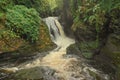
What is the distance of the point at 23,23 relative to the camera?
36.4 feet

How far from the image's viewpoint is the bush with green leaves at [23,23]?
10773 millimetres

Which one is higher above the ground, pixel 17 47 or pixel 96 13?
pixel 96 13

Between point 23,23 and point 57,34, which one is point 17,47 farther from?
point 57,34

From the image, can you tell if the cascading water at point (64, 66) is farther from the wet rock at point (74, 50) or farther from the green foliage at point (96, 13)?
the green foliage at point (96, 13)

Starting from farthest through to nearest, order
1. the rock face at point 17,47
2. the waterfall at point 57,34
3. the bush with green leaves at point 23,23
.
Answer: the waterfall at point 57,34 → the bush with green leaves at point 23,23 → the rock face at point 17,47

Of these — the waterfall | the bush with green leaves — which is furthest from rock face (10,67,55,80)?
the waterfall

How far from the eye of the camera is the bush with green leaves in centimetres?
1077

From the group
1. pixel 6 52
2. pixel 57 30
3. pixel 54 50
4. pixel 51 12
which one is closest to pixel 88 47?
pixel 54 50

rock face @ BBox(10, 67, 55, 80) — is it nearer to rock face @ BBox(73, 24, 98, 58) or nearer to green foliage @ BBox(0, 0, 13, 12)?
rock face @ BBox(73, 24, 98, 58)

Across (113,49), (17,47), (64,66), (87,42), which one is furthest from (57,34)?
(113,49)

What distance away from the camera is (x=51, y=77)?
23.8ft

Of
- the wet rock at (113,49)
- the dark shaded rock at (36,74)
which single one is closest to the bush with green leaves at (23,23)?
the dark shaded rock at (36,74)

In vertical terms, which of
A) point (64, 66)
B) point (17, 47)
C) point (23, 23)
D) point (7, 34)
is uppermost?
point (23, 23)

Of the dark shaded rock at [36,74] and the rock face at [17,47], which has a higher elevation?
the rock face at [17,47]
